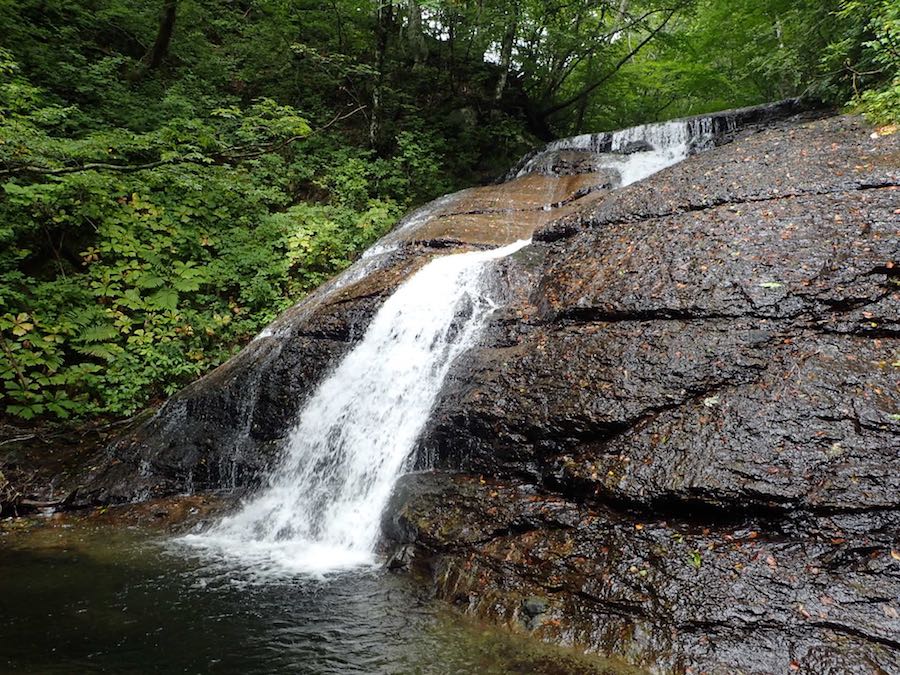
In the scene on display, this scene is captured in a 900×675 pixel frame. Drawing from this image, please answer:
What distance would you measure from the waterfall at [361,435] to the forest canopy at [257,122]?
96.5 inches

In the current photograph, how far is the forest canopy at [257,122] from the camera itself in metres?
7.46

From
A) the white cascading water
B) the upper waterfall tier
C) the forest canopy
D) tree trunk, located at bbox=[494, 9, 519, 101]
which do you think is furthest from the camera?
tree trunk, located at bbox=[494, 9, 519, 101]

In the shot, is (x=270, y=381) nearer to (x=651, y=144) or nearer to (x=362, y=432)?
(x=362, y=432)

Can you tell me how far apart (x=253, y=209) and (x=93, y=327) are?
13.1ft

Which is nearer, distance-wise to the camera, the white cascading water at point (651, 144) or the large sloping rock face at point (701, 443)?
the large sloping rock face at point (701, 443)

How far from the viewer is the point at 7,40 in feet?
32.9

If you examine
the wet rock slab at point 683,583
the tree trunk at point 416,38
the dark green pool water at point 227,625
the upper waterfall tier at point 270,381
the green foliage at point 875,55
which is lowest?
the dark green pool water at point 227,625

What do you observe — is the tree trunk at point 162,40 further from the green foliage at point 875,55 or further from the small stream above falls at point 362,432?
the green foliage at point 875,55

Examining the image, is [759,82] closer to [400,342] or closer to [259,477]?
[400,342]

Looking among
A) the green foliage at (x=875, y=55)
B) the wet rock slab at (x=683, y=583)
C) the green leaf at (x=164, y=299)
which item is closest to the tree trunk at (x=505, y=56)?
the green foliage at (x=875, y=55)

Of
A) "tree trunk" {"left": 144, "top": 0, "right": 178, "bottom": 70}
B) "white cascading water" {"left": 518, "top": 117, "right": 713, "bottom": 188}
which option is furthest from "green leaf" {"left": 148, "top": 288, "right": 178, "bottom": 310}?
"white cascading water" {"left": 518, "top": 117, "right": 713, "bottom": 188}

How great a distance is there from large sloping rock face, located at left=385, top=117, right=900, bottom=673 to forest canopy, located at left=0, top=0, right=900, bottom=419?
10.4ft

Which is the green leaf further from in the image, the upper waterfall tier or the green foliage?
the green foliage

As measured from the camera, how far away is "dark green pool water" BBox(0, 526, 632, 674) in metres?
3.01
